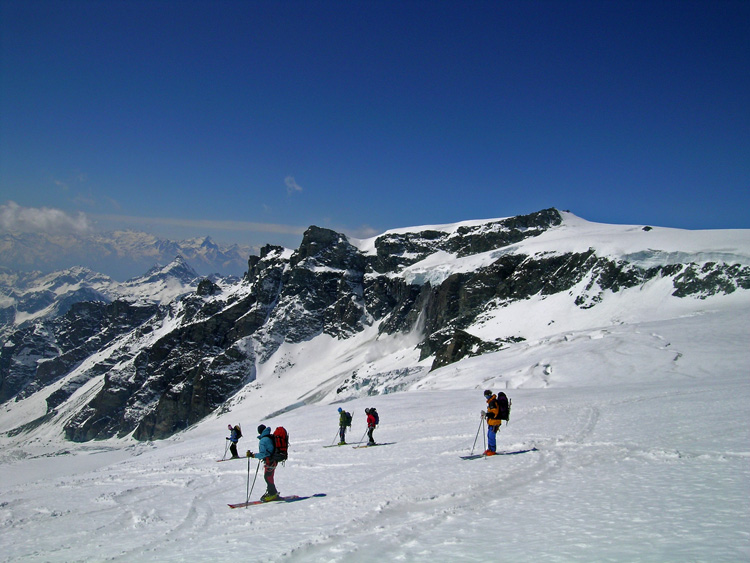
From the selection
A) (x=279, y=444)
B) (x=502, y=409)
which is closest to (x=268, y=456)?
(x=279, y=444)

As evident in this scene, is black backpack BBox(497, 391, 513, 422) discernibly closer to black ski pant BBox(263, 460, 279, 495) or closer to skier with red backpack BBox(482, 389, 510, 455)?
skier with red backpack BBox(482, 389, 510, 455)

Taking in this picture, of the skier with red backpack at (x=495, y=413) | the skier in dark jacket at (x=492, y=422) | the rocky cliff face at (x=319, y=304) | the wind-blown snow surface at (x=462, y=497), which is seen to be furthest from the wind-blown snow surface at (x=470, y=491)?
the rocky cliff face at (x=319, y=304)

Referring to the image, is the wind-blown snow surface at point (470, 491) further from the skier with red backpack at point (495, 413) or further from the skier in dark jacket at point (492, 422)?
the skier with red backpack at point (495, 413)

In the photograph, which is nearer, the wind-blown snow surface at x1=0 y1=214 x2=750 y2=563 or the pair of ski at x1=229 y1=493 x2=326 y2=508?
the wind-blown snow surface at x1=0 y1=214 x2=750 y2=563

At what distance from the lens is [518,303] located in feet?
269

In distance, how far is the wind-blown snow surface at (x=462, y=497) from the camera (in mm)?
6477

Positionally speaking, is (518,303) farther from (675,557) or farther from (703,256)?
(675,557)

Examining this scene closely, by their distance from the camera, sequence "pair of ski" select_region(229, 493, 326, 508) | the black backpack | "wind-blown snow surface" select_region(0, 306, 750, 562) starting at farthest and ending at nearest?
the black backpack → "pair of ski" select_region(229, 493, 326, 508) → "wind-blown snow surface" select_region(0, 306, 750, 562)

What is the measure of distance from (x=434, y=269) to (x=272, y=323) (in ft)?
192

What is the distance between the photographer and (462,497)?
30.8 feet

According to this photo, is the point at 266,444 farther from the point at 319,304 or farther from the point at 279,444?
the point at 319,304

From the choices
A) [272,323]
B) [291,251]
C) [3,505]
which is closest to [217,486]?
[3,505]

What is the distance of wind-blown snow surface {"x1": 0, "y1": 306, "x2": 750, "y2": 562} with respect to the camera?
6.48 m

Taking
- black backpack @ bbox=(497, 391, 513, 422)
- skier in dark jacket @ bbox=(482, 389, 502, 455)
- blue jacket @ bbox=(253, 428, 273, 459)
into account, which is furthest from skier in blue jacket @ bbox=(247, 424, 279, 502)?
black backpack @ bbox=(497, 391, 513, 422)
